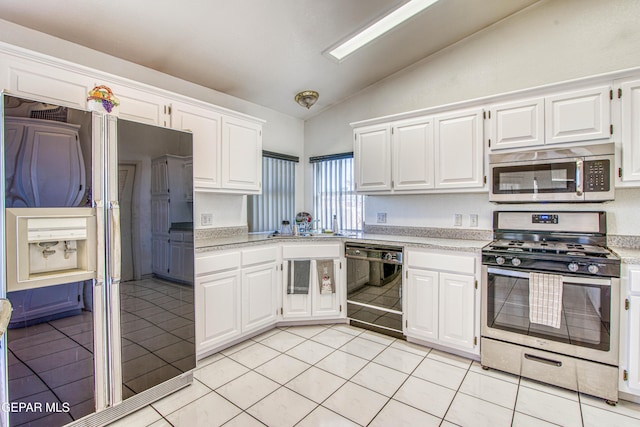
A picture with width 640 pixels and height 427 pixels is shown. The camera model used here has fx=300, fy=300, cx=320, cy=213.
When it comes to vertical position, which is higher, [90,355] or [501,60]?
[501,60]

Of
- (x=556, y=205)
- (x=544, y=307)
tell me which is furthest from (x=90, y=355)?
(x=556, y=205)

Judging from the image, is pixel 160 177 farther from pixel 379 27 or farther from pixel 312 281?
pixel 379 27

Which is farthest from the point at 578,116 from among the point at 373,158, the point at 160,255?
the point at 160,255

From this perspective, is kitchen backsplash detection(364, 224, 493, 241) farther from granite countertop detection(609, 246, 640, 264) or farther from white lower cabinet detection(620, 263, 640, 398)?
white lower cabinet detection(620, 263, 640, 398)

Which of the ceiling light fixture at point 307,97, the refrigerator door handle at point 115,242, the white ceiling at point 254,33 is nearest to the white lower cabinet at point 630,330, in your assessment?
the white ceiling at point 254,33

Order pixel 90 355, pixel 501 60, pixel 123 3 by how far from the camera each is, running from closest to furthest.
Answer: pixel 90 355 < pixel 123 3 < pixel 501 60

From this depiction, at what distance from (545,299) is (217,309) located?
2.51 m

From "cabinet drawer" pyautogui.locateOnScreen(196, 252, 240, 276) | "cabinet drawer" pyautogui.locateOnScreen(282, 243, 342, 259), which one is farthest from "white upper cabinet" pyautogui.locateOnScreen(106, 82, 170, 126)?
"cabinet drawer" pyautogui.locateOnScreen(282, 243, 342, 259)

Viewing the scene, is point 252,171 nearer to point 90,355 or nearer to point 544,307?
point 90,355

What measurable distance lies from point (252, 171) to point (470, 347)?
2603 mm

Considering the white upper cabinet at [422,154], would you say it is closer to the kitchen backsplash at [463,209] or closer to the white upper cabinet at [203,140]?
the kitchen backsplash at [463,209]

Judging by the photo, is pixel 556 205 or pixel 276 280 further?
pixel 276 280

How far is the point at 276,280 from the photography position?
10.2ft

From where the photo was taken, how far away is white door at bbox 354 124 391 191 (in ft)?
10.7
